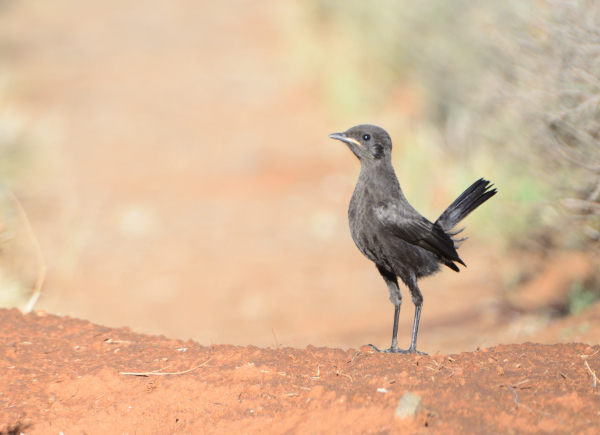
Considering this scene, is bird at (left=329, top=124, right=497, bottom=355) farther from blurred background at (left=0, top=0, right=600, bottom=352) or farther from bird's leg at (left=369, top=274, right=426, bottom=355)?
blurred background at (left=0, top=0, right=600, bottom=352)

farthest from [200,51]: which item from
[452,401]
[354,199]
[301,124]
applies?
[452,401]

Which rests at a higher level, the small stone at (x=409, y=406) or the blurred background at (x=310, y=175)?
the blurred background at (x=310, y=175)

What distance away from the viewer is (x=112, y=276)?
10.6 metres

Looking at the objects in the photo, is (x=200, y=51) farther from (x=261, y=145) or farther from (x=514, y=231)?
(x=514, y=231)

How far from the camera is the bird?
462cm

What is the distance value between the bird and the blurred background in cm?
203

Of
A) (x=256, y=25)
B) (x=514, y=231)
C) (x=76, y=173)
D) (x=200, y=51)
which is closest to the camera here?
(x=514, y=231)

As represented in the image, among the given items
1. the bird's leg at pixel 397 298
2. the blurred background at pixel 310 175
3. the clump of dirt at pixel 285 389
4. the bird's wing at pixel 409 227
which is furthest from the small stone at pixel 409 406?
the blurred background at pixel 310 175

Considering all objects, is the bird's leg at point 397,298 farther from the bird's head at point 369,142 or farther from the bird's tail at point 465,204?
the bird's head at point 369,142

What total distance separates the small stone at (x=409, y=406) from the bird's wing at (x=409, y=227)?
166 cm

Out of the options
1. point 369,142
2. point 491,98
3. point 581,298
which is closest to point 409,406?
point 369,142

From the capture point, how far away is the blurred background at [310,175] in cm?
715

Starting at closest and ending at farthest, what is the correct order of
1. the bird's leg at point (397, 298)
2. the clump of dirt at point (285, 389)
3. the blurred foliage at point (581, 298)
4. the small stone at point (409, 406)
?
the small stone at point (409, 406)
the clump of dirt at point (285, 389)
the bird's leg at point (397, 298)
the blurred foliage at point (581, 298)

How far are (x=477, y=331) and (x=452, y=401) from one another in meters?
4.79
